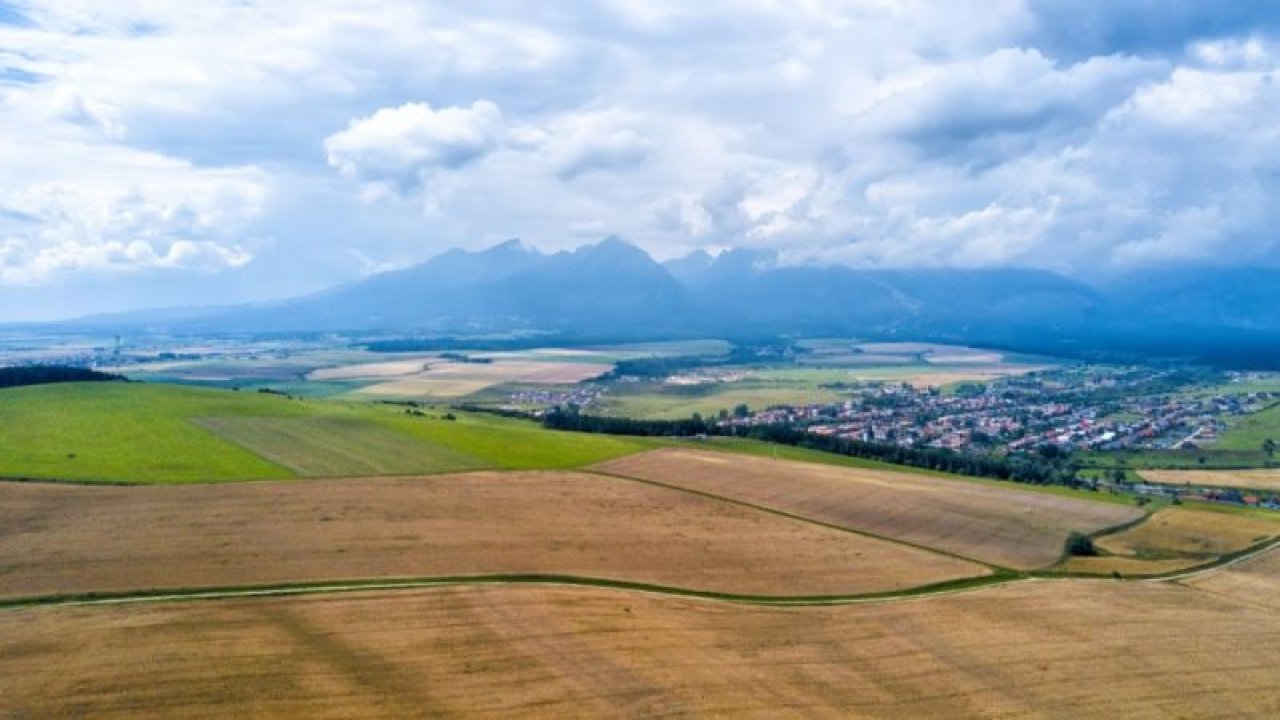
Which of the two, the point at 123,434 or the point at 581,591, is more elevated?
the point at 123,434

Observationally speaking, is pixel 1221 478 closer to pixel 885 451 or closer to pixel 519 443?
pixel 885 451

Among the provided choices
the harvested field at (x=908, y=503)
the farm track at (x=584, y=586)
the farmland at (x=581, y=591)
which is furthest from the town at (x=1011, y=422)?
the farm track at (x=584, y=586)

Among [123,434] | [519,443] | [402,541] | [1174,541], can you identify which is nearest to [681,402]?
[519,443]

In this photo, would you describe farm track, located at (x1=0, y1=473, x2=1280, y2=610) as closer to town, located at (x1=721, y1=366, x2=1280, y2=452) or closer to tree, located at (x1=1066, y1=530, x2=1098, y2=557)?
tree, located at (x1=1066, y1=530, x2=1098, y2=557)

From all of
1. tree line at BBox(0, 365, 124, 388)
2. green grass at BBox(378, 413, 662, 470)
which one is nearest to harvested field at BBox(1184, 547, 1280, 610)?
green grass at BBox(378, 413, 662, 470)

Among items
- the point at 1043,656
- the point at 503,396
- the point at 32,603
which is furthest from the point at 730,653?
the point at 503,396

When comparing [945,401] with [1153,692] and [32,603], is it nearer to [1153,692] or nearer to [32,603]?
[1153,692]
